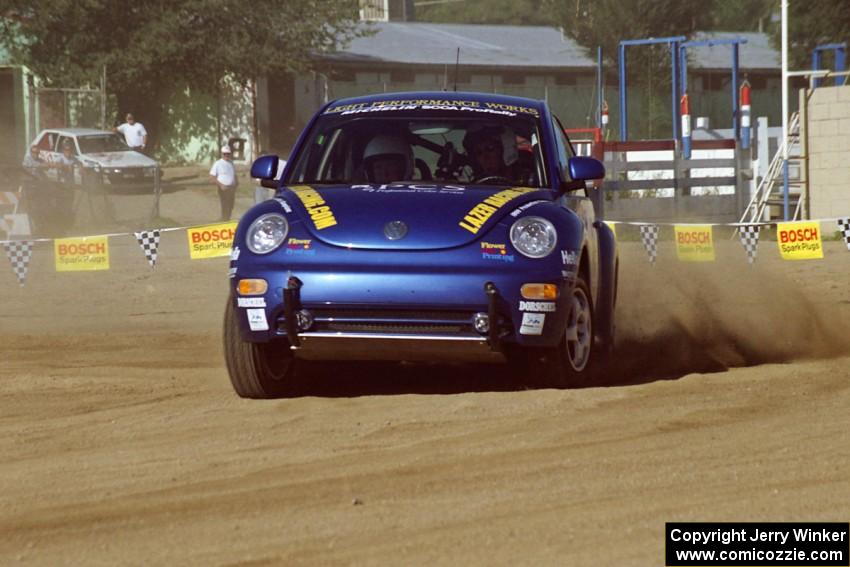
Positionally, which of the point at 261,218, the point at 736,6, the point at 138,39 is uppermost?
the point at 736,6

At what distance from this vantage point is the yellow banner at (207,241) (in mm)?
13961

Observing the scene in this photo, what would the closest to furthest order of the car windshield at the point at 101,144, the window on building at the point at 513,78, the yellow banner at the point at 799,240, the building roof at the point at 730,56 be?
the yellow banner at the point at 799,240, the car windshield at the point at 101,144, the window on building at the point at 513,78, the building roof at the point at 730,56

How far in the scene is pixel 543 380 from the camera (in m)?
7.42

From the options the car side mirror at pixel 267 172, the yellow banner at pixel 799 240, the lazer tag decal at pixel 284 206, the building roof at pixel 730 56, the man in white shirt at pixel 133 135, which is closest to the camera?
the lazer tag decal at pixel 284 206

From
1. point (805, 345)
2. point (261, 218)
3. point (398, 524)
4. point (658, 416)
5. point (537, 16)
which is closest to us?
point (398, 524)

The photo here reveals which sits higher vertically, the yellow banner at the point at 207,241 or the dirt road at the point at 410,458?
the yellow banner at the point at 207,241

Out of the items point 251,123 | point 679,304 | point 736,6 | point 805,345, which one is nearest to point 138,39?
point 251,123

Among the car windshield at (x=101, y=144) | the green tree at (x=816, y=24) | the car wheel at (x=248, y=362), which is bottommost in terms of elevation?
the car wheel at (x=248, y=362)

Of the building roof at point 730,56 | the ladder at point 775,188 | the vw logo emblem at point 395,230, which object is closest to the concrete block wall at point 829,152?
the ladder at point 775,188

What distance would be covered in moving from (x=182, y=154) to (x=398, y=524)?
36.9 meters

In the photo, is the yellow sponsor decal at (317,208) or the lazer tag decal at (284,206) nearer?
the yellow sponsor decal at (317,208)

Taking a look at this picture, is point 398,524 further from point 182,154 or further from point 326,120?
point 182,154

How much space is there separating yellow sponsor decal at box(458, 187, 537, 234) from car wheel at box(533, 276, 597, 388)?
560mm

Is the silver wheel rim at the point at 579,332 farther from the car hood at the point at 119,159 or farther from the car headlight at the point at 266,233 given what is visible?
the car hood at the point at 119,159
